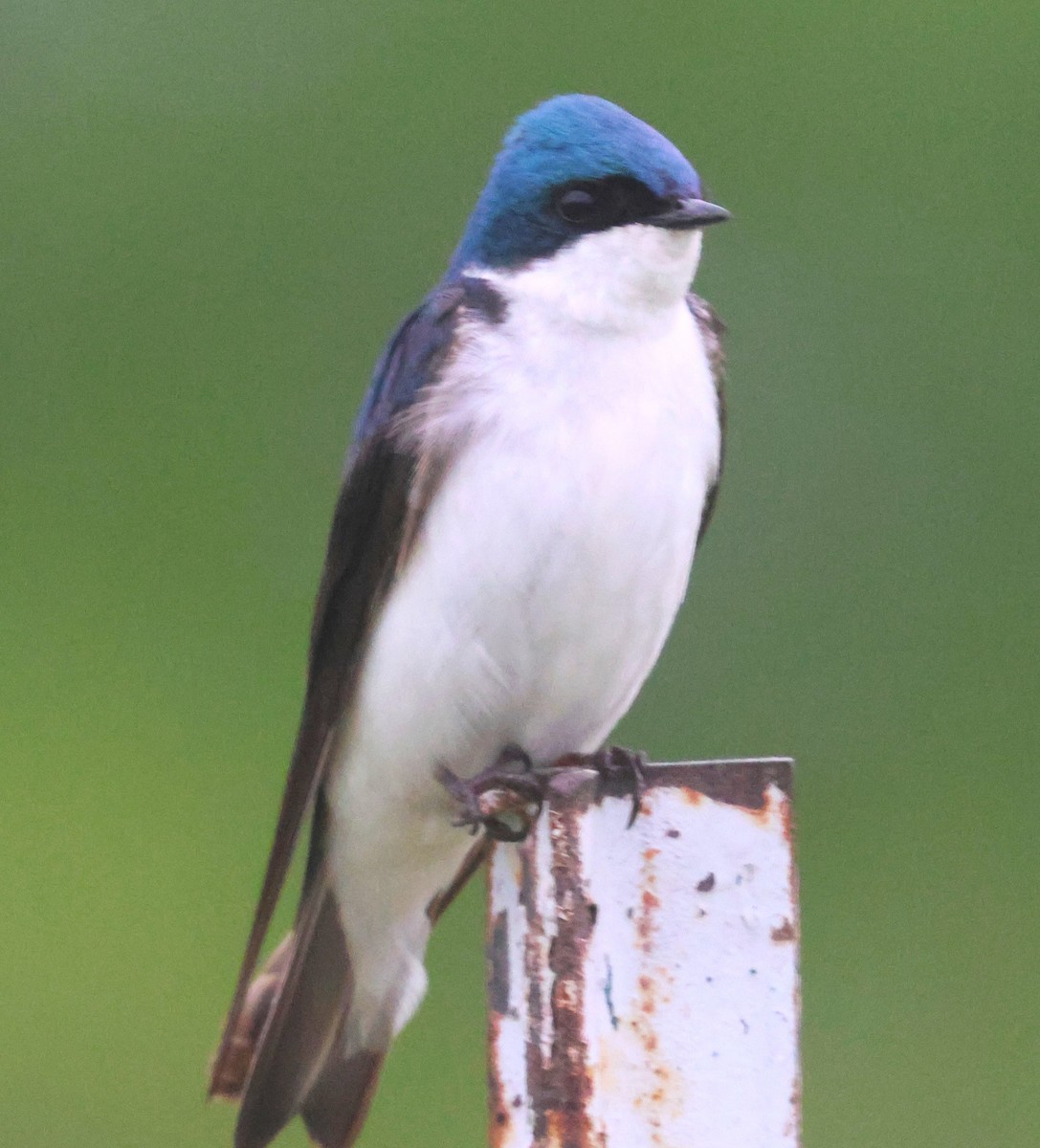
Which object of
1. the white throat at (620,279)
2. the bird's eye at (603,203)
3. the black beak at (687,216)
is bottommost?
the white throat at (620,279)

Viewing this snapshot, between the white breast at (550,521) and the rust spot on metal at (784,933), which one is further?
the white breast at (550,521)

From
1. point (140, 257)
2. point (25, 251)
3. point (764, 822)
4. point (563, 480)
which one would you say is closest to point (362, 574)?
point (563, 480)

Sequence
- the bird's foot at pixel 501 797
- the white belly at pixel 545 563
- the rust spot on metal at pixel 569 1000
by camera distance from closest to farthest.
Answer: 1. the rust spot on metal at pixel 569 1000
2. the bird's foot at pixel 501 797
3. the white belly at pixel 545 563

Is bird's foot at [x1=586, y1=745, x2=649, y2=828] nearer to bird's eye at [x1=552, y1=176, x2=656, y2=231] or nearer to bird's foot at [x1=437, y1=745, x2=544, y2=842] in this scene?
bird's foot at [x1=437, y1=745, x2=544, y2=842]

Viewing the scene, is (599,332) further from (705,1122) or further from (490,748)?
(705,1122)

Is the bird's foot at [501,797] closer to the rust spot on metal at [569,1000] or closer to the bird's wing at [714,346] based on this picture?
the rust spot on metal at [569,1000]

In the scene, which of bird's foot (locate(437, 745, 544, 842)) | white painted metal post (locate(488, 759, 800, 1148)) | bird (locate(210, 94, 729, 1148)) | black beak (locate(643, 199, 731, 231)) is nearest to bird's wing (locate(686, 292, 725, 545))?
bird (locate(210, 94, 729, 1148))

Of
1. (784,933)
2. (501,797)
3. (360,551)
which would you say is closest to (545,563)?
(360,551)

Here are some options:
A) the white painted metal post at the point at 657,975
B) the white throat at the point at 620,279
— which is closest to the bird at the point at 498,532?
the white throat at the point at 620,279
